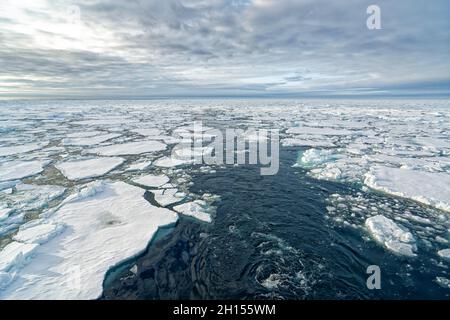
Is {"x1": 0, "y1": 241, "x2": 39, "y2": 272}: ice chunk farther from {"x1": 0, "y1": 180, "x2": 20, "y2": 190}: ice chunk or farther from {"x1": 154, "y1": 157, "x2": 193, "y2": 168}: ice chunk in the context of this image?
{"x1": 154, "y1": 157, "x2": 193, "y2": 168}: ice chunk

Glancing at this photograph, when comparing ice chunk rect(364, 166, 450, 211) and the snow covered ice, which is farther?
ice chunk rect(364, 166, 450, 211)

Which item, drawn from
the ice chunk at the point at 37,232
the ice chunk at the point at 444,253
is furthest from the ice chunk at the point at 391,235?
the ice chunk at the point at 37,232

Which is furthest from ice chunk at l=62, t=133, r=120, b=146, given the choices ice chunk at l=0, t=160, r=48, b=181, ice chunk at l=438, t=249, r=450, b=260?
ice chunk at l=438, t=249, r=450, b=260
